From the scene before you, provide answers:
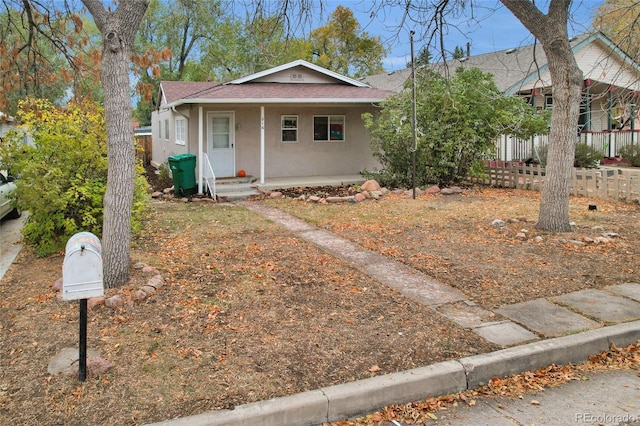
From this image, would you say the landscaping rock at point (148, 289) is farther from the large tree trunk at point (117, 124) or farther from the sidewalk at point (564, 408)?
the sidewalk at point (564, 408)

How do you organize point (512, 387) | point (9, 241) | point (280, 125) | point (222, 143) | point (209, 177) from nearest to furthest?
1. point (512, 387)
2. point (9, 241)
3. point (209, 177)
4. point (222, 143)
5. point (280, 125)

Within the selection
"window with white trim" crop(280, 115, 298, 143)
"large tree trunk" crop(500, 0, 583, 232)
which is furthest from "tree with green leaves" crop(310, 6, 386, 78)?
"large tree trunk" crop(500, 0, 583, 232)

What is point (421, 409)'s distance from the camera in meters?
3.61

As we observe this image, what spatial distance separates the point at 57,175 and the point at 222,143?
9144mm

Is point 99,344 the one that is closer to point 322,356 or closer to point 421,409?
point 322,356

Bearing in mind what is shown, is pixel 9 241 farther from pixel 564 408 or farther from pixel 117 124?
pixel 564 408

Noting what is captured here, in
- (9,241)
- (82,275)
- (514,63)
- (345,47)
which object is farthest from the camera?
(345,47)

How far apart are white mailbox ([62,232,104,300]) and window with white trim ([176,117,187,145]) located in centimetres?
1351

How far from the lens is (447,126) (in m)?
14.3

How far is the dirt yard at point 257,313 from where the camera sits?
142 inches

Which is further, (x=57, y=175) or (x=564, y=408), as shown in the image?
(x=57, y=175)

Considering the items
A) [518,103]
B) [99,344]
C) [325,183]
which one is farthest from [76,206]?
[518,103]

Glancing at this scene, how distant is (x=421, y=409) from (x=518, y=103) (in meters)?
13.2

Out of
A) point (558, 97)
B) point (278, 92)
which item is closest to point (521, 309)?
point (558, 97)
